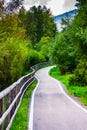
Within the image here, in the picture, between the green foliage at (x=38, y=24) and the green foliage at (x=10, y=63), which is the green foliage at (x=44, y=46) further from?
the green foliage at (x=10, y=63)

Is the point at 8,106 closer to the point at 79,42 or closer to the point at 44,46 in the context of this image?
the point at 79,42

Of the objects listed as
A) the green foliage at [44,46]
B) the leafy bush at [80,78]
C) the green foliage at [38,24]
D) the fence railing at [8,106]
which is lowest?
the leafy bush at [80,78]

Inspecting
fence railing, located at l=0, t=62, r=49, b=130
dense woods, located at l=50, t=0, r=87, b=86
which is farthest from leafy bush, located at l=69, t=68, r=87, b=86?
fence railing, located at l=0, t=62, r=49, b=130

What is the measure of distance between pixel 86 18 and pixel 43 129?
67.8 ft

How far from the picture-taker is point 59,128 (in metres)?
14.3

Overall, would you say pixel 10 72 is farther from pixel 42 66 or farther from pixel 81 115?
pixel 42 66

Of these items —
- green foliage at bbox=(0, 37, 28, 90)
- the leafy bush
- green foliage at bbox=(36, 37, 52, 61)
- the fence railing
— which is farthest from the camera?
green foliage at bbox=(36, 37, 52, 61)

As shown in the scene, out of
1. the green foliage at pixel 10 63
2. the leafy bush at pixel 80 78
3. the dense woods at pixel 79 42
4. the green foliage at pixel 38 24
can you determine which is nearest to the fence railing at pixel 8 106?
the green foliage at pixel 10 63

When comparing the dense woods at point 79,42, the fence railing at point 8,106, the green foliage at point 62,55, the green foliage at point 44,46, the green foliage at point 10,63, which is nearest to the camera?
the fence railing at point 8,106

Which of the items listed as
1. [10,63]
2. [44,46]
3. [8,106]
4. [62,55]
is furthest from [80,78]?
[44,46]

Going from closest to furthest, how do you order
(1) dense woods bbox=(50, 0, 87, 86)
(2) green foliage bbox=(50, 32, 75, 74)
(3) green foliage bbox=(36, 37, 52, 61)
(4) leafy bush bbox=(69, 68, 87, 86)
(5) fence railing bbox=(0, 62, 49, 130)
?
(5) fence railing bbox=(0, 62, 49, 130)
(1) dense woods bbox=(50, 0, 87, 86)
(4) leafy bush bbox=(69, 68, 87, 86)
(2) green foliage bbox=(50, 32, 75, 74)
(3) green foliage bbox=(36, 37, 52, 61)

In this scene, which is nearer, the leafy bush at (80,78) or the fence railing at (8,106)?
the fence railing at (8,106)

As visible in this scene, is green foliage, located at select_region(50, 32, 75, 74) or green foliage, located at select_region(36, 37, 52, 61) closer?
green foliage, located at select_region(50, 32, 75, 74)

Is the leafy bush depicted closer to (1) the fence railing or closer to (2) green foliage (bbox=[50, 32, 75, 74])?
(1) the fence railing
